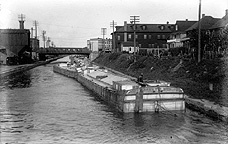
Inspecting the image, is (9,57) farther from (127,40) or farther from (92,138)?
(92,138)

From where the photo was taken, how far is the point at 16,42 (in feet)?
364

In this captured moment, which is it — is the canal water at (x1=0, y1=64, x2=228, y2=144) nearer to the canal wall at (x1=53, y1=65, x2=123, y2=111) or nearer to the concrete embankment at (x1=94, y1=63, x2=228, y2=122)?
the concrete embankment at (x1=94, y1=63, x2=228, y2=122)

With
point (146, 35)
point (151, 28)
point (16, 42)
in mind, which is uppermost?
point (151, 28)

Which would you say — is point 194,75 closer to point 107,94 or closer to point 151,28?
point 107,94

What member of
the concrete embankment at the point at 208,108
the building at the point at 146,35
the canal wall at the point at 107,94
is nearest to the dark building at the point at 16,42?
the building at the point at 146,35

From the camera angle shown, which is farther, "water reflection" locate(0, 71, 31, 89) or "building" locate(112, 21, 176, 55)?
"building" locate(112, 21, 176, 55)

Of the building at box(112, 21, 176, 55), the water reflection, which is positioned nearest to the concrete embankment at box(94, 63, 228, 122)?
the water reflection

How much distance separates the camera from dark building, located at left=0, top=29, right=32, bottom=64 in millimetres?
108575

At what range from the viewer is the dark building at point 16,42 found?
356 feet

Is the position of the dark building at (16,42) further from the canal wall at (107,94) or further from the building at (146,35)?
the canal wall at (107,94)

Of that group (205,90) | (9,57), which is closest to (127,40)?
(9,57)

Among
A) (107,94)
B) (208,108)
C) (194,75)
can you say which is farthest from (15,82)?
(208,108)

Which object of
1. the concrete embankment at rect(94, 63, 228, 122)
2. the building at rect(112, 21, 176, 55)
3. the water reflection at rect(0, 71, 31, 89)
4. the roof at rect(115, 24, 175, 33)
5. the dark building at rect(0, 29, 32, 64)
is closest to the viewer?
the concrete embankment at rect(94, 63, 228, 122)

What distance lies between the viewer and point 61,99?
33281 mm
